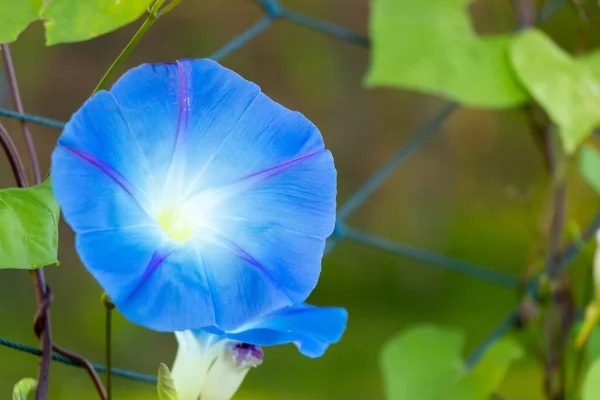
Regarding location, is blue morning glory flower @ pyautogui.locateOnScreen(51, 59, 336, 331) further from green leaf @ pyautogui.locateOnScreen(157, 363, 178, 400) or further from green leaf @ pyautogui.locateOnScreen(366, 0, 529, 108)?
green leaf @ pyautogui.locateOnScreen(366, 0, 529, 108)

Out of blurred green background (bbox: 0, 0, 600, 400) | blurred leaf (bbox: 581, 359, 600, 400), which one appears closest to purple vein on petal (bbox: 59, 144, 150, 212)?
blurred leaf (bbox: 581, 359, 600, 400)

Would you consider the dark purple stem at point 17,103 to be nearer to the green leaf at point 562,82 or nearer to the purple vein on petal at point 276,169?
the purple vein on petal at point 276,169

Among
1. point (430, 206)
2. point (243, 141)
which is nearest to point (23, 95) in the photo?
point (430, 206)

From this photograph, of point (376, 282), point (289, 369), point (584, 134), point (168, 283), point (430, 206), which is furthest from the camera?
point (430, 206)

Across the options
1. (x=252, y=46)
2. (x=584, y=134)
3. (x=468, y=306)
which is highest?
(x=584, y=134)

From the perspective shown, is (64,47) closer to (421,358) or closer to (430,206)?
(430,206)
